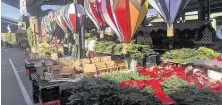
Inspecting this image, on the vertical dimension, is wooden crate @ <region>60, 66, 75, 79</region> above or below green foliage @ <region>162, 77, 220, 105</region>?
above

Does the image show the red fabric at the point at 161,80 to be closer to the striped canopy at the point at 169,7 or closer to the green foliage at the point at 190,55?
the green foliage at the point at 190,55

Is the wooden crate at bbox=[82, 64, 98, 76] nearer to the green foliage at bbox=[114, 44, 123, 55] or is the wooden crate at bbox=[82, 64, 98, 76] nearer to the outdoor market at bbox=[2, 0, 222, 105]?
the outdoor market at bbox=[2, 0, 222, 105]

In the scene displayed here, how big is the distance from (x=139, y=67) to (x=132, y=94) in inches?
81.0

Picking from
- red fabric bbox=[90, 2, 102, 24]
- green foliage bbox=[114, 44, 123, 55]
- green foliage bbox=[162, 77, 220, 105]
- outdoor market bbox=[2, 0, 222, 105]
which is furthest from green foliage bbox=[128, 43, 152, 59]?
red fabric bbox=[90, 2, 102, 24]

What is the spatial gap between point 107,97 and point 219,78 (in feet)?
7.95

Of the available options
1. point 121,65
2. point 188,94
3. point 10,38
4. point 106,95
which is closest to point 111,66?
point 121,65

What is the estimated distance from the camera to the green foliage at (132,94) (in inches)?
148

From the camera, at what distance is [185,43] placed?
8.78 meters

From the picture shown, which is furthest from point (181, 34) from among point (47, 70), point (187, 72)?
point (47, 70)

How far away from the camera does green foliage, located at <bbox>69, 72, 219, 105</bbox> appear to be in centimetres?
375

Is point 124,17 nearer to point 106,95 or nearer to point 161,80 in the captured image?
point 161,80

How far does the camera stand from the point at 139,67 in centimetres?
592

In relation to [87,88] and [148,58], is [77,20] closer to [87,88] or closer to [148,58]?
[148,58]

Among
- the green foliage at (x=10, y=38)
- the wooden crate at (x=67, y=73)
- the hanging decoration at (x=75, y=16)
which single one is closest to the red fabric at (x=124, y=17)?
the wooden crate at (x=67, y=73)
